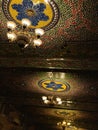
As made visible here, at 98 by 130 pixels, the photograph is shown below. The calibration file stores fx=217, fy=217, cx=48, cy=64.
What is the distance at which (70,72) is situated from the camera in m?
7.95

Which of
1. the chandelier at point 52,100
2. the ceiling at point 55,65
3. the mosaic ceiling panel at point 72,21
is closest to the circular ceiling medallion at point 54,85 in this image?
the ceiling at point 55,65

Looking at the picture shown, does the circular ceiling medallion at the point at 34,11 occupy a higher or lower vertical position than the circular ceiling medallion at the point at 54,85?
higher

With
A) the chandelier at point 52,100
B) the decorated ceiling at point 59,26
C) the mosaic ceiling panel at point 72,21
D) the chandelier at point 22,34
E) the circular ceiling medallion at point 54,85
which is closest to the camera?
the mosaic ceiling panel at point 72,21

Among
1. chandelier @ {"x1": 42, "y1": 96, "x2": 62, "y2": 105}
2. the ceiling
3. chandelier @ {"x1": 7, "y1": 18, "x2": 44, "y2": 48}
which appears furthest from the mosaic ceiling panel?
chandelier @ {"x1": 42, "y1": 96, "x2": 62, "y2": 105}

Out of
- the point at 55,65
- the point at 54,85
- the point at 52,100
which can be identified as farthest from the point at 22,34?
the point at 52,100

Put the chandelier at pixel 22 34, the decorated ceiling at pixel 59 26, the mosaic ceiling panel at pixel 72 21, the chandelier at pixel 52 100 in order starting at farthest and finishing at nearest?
the chandelier at pixel 52 100 < the chandelier at pixel 22 34 < the decorated ceiling at pixel 59 26 < the mosaic ceiling panel at pixel 72 21

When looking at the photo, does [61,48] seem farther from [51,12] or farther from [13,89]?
[13,89]

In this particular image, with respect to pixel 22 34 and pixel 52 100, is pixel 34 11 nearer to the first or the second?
pixel 22 34

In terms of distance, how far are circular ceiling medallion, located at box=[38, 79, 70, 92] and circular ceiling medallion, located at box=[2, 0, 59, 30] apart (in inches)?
135

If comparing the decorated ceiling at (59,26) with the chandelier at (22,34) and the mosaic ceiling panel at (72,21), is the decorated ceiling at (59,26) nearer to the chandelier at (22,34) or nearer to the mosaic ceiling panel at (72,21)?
the mosaic ceiling panel at (72,21)

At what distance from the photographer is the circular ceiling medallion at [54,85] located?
9.06 metres

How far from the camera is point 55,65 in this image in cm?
762

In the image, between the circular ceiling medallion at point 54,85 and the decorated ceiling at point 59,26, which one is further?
the circular ceiling medallion at point 54,85

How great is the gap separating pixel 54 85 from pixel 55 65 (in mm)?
1909
